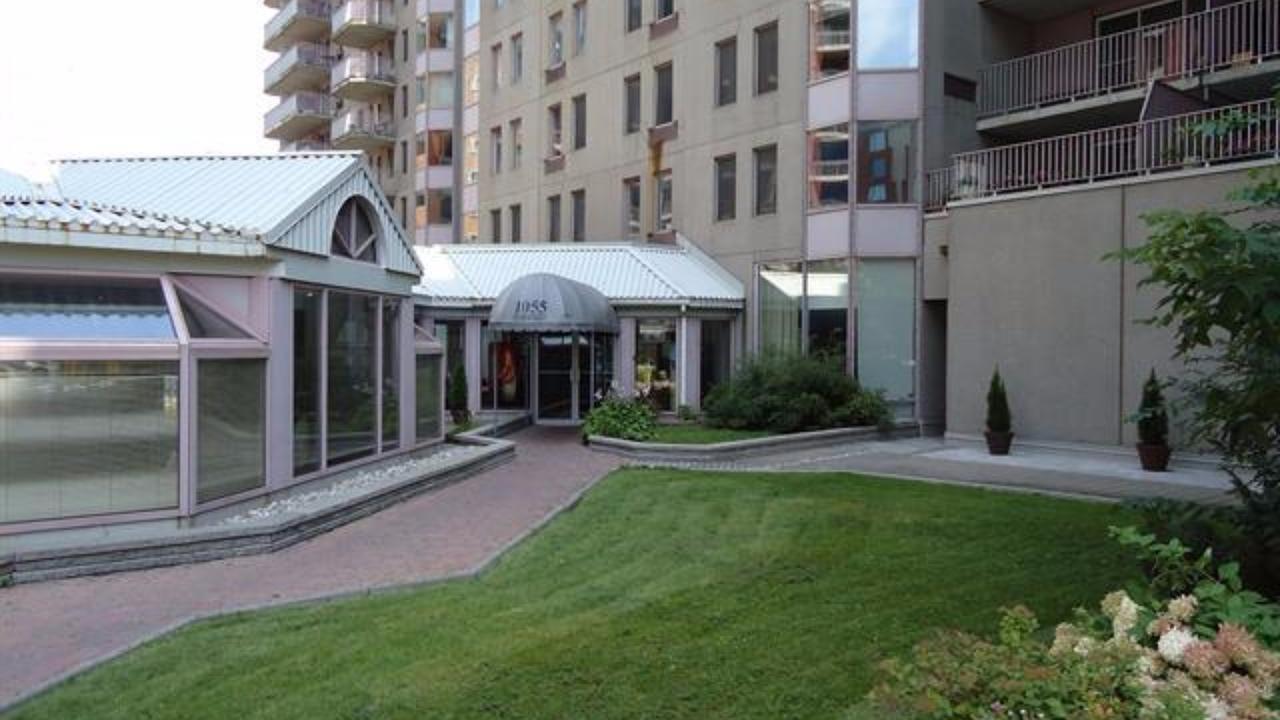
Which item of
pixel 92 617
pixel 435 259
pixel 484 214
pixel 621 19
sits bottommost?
pixel 92 617

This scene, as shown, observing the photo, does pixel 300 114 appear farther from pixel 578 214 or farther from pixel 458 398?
pixel 458 398

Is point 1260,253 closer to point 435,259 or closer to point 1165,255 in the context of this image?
point 1165,255

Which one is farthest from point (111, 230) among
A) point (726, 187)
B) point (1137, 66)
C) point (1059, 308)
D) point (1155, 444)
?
point (1137, 66)

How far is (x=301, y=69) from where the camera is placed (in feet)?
203

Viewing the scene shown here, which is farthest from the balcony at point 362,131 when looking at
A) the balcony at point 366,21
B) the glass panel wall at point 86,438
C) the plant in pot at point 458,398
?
the glass panel wall at point 86,438

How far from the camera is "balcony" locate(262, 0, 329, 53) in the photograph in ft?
200

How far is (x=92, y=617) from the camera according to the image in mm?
8383

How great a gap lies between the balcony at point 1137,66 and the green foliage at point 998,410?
6.32 metres

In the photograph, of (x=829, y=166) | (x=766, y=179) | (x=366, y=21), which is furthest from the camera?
(x=366, y=21)

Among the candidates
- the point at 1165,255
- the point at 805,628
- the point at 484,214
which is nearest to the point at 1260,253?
the point at 1165,255

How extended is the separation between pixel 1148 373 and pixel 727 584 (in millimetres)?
12101

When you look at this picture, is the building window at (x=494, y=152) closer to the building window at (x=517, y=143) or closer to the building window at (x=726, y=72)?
the building window at (x=517, y=143)

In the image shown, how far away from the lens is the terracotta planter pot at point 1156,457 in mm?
16344

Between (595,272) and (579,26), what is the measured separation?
37.3ft
